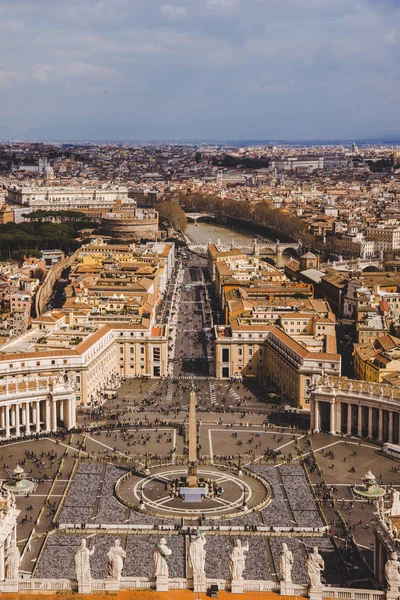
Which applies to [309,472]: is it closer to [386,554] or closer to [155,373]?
[386,554]

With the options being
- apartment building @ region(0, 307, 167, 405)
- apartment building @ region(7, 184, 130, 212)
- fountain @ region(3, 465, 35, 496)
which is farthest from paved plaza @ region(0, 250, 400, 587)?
apartment building @ region(7, 184, 130, 212)

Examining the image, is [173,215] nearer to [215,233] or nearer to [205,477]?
[215,233]

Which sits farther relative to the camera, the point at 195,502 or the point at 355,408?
the point at 355,408

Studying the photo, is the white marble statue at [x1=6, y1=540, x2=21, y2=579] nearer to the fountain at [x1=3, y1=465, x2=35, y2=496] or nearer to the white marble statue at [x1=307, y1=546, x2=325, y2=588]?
the white marble statue at [x1=307, y1=546, x2=325, y2=588]

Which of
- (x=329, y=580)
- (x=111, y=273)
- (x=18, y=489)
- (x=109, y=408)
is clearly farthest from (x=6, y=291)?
(x=329, y=580)

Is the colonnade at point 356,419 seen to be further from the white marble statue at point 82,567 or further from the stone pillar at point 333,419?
the white marble statue at point 82,567

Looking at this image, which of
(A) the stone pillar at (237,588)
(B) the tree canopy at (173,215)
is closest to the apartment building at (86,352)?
(A) the stone pillar at (237,588)

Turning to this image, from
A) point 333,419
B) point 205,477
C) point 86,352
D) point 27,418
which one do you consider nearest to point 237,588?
point 205,477
